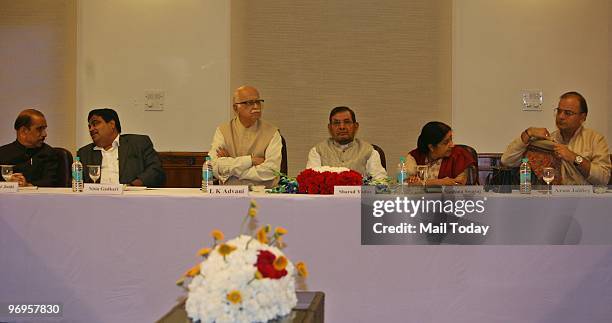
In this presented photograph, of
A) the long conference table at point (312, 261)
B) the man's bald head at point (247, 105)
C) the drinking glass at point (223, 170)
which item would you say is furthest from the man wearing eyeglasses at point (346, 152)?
the long conference table at point (312, 261)

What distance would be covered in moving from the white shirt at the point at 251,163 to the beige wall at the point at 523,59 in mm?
2194

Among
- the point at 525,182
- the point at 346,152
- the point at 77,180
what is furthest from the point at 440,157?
the point at 77,180

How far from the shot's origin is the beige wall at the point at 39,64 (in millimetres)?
6074

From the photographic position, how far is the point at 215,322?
168 centimetres

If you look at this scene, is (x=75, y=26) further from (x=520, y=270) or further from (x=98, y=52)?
(x=520, y=270)

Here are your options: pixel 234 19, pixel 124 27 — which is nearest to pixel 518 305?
pixel 234 19

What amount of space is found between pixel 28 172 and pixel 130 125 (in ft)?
5.59

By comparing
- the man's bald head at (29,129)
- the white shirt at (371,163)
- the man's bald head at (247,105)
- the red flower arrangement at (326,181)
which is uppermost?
the man's bald head at (247,105)

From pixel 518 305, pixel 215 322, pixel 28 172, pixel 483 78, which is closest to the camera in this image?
pixel 215 322

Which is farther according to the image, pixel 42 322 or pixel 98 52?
pixel 98 52

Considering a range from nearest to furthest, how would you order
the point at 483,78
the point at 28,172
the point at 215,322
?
the point at 215,322 < the point at 28,172 < the point at 483,78

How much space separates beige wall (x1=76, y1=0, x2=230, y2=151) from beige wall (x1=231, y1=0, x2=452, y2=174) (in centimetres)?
21

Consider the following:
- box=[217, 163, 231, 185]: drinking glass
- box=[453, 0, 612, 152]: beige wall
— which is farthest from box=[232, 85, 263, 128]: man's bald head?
box=[453, 0, 612, 152]: beige wall

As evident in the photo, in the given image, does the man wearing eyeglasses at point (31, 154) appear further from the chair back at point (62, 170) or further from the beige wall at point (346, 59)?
the beige wall at point (346, 59)
